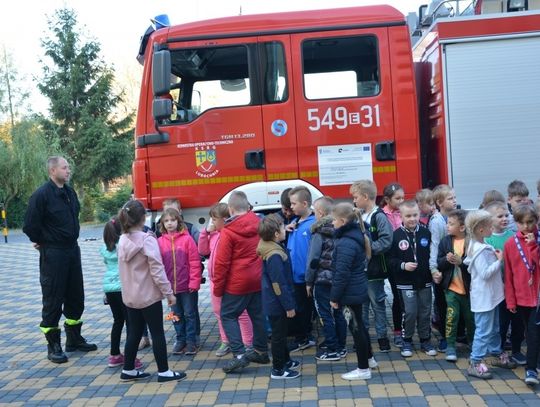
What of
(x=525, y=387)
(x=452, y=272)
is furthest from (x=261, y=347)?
(x=525, y=387)

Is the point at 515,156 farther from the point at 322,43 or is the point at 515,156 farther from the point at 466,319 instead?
the point at 322,43

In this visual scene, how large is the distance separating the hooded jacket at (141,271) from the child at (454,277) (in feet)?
8.17

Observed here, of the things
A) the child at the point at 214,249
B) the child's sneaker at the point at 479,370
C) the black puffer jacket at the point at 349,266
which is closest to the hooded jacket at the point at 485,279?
the child's sneaker at the point at 479,370

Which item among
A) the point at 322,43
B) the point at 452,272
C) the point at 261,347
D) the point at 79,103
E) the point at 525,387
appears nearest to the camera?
the point at 525,387

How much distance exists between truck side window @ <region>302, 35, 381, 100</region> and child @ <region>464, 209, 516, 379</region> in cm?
189

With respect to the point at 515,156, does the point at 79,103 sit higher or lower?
higher

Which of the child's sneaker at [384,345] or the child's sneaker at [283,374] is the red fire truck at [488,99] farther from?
the child's sneaker at [283,374]

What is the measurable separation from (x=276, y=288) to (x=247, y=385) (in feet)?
2.88

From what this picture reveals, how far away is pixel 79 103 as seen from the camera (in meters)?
39.7

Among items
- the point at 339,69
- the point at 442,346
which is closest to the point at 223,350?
the point at 442,346

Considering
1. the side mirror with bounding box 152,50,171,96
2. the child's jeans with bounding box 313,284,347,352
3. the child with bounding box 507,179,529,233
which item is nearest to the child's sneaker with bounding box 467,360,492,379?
the child's jeans with bounding box 313,284,347,352

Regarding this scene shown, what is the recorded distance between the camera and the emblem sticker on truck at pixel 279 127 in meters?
6.42

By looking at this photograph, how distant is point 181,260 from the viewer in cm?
627

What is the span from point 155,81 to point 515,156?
3719mm
